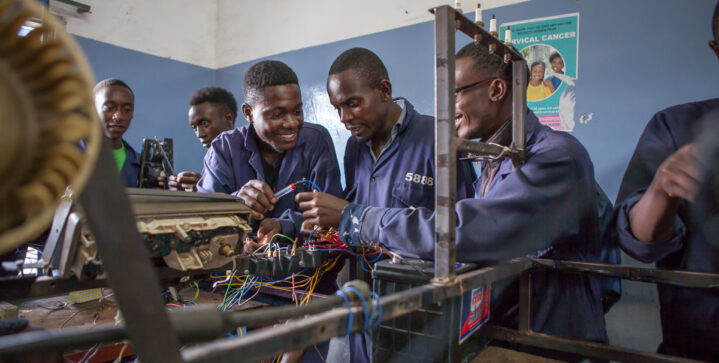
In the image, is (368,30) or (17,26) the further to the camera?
(368,30)

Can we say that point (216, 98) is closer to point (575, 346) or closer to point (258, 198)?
point (258, 198)

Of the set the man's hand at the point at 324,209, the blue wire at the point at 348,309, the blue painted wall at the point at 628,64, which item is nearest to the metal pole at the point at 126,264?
the blue wire at the point at 348,309

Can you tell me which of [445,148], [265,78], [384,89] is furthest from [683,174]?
[265,78]

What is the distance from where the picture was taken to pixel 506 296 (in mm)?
1373

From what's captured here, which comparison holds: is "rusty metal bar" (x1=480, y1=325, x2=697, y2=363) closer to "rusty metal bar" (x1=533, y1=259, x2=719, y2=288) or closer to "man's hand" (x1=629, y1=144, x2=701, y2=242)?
"rusty metal bar" (x1=533, y1=259, x2=719, y2=288)

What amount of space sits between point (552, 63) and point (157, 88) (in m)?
3.30

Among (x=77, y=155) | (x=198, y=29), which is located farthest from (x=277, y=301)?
(x=198, y=29)

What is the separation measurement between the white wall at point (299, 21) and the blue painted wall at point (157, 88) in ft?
1.41

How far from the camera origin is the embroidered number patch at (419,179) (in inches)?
74.2

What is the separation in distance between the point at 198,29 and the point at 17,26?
4.44m

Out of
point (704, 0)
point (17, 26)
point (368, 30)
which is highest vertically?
point (368, 30)

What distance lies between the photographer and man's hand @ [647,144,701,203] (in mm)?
1001

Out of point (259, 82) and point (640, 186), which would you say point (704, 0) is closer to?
point (640, 186)

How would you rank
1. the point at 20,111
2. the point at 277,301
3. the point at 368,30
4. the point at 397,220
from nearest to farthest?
the point at 20,111
the point at 397,220
the point at 277,301
the point at 368,30
